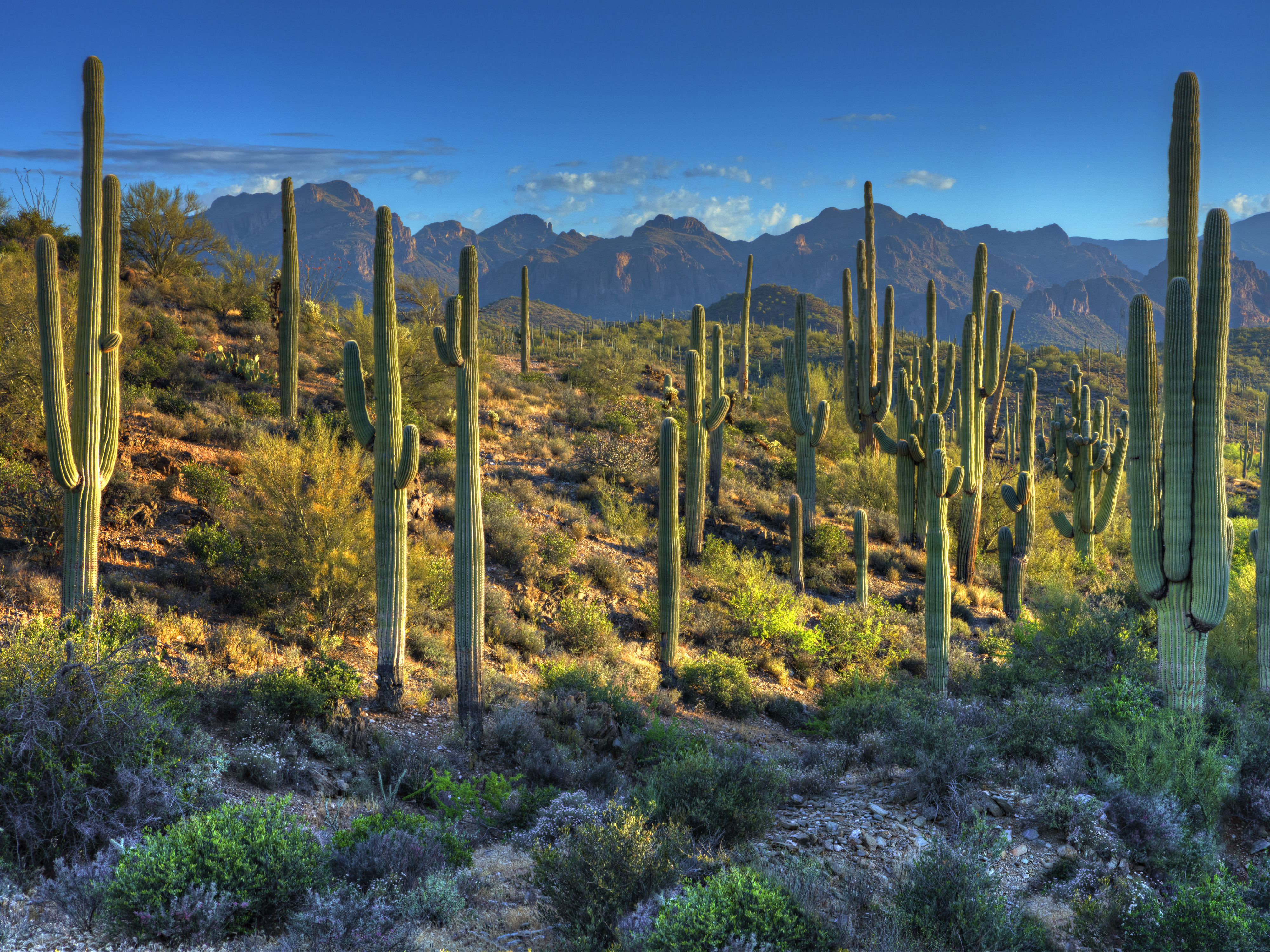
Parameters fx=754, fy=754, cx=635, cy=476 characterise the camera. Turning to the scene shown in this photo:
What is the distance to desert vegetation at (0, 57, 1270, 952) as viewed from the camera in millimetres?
5055

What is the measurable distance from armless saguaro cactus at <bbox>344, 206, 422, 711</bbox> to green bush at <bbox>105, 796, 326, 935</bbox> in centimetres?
428

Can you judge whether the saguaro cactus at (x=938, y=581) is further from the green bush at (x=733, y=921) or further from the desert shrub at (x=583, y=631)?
the green bush at (x=733, y=921)

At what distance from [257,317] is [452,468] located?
11.5 m

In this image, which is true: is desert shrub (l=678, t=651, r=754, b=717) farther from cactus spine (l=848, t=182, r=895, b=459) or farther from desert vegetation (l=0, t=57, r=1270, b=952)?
cactus spine (l=848, t=182, r=895, b=459)

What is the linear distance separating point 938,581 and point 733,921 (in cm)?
822

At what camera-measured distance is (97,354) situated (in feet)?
30.3

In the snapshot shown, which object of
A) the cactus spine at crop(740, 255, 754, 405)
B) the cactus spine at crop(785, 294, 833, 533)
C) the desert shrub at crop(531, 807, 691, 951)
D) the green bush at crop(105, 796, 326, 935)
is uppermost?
the cactus spine at crop(740, 255, 754, 405)

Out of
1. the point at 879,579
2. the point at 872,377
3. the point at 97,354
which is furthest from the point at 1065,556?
the point at 97,354

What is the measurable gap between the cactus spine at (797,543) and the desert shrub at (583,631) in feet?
16.2

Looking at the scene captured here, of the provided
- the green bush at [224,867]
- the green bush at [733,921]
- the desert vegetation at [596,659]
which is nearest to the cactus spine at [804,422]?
the desert vegetation at [596,659]

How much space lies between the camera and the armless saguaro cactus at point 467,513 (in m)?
9.19

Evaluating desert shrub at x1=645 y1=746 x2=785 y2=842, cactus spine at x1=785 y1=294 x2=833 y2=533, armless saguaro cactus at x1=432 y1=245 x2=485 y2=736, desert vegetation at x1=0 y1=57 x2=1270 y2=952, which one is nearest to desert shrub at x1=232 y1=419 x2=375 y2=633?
desert vegetation at x1=0 y1=57 x2=1270 y2=952

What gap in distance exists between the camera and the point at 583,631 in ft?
43.2

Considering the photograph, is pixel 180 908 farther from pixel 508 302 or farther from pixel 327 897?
pixel 508 302
